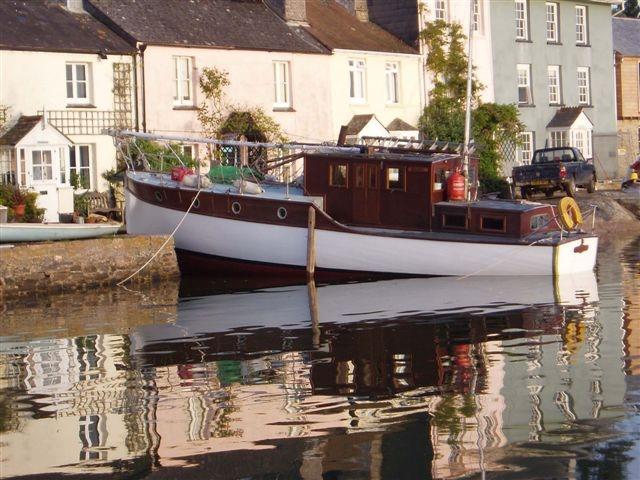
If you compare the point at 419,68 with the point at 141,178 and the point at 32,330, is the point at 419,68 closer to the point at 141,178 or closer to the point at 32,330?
the point at 141,178

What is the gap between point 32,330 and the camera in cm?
2116

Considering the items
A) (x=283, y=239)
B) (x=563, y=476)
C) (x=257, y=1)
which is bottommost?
(x=563, y=476)

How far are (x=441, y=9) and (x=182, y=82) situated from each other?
40.7ft

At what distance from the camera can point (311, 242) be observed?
92.9ft

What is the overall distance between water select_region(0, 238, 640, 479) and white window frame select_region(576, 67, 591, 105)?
30.4 metres

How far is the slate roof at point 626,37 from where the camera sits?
59.4 meters

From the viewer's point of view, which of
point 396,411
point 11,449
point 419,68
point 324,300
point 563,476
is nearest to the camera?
point 563,476

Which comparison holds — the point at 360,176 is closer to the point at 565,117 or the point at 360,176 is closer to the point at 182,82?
the point at 182,82

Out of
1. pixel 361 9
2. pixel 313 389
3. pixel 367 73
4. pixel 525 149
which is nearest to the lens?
pixel 313 389

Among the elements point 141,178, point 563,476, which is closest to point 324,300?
point 141,178

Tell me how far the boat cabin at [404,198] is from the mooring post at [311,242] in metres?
1.14

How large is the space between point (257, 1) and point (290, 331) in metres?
25.1

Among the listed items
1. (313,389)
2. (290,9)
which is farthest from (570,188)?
(313,389)

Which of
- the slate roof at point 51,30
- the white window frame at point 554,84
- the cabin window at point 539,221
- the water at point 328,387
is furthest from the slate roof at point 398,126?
the water at point 328,387
